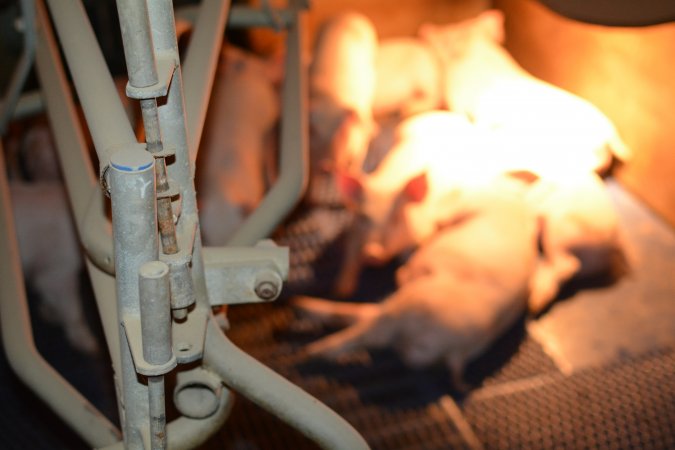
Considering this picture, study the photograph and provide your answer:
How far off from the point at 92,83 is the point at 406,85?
2.61 m

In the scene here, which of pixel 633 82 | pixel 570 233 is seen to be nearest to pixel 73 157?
pixel 570 233

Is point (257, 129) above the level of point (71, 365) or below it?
above

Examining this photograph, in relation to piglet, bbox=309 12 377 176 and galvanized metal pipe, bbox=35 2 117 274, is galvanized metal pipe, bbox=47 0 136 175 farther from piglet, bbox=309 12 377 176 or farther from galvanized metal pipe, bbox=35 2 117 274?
piglet, bbox=309 12 377 176

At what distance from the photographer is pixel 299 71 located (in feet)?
5.67

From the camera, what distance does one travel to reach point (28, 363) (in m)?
1.24

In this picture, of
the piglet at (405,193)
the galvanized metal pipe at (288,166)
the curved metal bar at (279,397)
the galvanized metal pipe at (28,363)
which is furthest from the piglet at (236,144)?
the curved metal bar at (279,397)

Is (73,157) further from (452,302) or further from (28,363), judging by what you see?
(452,302)

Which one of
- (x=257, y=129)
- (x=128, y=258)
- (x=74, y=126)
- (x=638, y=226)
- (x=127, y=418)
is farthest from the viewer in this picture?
(x=638, y=226)

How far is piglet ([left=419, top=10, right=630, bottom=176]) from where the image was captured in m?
2.79

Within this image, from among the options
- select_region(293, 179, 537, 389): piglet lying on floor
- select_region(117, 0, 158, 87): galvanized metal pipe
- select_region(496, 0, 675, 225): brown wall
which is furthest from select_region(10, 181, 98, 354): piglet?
select_region(496, 0, 675, 225): brown wall

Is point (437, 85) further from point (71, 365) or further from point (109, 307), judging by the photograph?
point (109, 307)

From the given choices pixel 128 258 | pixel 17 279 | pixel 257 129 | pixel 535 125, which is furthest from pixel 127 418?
pixel 535 125

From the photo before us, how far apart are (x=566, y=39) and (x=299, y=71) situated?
2111mm

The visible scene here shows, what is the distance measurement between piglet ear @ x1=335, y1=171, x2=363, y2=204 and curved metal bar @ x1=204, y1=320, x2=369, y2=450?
5.33ft
